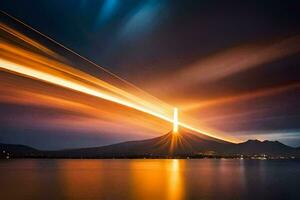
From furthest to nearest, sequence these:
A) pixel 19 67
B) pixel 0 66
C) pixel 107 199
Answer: pixel 107 199 → pixel 19 67 → pixel 0 66

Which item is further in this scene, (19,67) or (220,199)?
(220,199)

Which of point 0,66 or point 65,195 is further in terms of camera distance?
point 65,195

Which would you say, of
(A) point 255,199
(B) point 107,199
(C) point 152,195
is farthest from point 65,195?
(A) point 255,199

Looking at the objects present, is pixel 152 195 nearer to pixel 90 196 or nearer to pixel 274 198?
pixel 90 196

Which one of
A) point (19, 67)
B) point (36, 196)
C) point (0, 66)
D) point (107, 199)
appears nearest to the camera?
point (0, 66)

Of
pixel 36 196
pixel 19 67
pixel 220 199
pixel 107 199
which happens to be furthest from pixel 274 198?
pixel 19 67

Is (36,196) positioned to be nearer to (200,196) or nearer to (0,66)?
(200,196)

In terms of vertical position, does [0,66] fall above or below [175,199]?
above

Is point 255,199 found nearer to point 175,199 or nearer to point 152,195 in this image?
point 175,199

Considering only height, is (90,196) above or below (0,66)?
below
